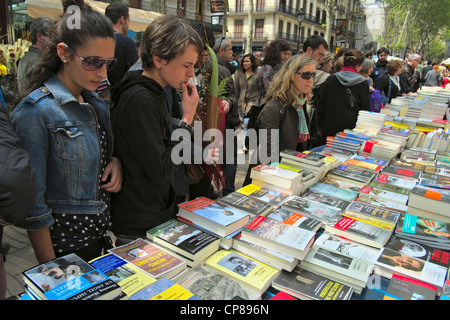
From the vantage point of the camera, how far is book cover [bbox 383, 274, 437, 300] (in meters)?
1.06

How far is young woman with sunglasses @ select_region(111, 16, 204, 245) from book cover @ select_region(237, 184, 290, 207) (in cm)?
51

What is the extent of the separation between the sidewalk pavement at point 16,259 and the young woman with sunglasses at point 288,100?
2154 mm

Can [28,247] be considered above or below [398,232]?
below

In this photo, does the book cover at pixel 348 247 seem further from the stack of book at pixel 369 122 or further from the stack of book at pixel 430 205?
the stack of book at pixel 369 122

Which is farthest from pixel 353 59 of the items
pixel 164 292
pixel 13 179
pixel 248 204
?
pixel 13 179

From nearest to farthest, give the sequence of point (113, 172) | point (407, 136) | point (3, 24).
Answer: point (113, 172) < point (407, 136) < point (3, 24)

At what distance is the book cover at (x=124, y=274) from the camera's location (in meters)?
1.00

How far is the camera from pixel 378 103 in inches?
170

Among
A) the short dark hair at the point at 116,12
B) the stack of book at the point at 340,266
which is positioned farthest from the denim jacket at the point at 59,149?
the short dark hair at the point at 116,12

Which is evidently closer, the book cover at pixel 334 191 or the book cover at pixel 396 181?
the book cover at pixel 334 191
